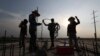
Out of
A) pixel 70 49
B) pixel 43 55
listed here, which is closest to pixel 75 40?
pixel 70 49

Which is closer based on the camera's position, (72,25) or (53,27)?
(72,25)

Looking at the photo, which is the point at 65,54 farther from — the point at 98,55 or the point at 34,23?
the point at 34,23

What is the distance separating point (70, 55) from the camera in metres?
9.14

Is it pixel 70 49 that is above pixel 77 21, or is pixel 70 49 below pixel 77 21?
below

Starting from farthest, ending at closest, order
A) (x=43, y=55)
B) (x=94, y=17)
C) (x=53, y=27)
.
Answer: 1. (x=94, y=17)
2. (x=53, y=27)
3. (x=43, y=55)

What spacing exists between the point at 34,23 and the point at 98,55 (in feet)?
14.6

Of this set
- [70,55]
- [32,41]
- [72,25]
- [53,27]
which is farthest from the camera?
[53,27]

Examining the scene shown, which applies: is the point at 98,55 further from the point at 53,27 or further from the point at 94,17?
the point at 94,17

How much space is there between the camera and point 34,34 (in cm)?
1159

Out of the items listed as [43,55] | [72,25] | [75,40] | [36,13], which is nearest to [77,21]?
[72,25]

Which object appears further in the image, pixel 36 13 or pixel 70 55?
pixel 36 13

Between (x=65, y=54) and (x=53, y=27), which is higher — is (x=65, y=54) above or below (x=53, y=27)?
below


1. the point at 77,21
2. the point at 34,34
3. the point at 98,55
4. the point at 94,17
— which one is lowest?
the point at 98,55

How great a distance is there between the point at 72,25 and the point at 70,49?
3.06 m
